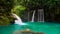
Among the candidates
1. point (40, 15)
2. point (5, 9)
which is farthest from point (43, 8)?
point (5, 9)

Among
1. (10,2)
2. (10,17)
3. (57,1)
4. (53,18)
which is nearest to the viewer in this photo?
(10,2)

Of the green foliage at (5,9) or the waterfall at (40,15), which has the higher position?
the green foliage at (5,9)

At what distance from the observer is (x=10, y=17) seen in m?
23.0

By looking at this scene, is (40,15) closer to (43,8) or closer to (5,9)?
(43,8)

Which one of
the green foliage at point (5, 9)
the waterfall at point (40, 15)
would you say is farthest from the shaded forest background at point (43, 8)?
the green foliage at point (5, 9)

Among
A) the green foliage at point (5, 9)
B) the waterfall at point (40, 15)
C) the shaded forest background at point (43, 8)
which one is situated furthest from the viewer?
the waterfall at point (40, 15)

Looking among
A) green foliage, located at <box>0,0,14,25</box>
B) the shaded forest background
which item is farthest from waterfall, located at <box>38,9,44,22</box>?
green foliage, located at <box>0,0,14,25</box>

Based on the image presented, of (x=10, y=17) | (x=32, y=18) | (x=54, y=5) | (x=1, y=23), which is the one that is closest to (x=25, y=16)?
(x=32, y=18)

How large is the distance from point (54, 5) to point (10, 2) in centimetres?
1006

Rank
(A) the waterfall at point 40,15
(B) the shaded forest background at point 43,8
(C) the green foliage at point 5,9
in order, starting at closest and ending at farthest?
(C) the green foliage at point 5,9
(B) the shaded forest background at point 43,8
(A) the waterfall at point 40,15

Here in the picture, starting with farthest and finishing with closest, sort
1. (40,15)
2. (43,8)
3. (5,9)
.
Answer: (40,15)
(43,8)
(5,9)

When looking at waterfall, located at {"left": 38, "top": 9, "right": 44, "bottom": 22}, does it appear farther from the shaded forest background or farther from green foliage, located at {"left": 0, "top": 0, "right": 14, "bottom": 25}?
green foliage, located at {"left": 0, "top": 0, "right": 14, "bottom": 25}

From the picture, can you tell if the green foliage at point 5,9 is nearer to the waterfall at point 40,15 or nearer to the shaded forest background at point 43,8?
the shaded forest background at point 43,8

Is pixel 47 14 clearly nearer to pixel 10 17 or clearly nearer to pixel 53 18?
pixel 53 18
